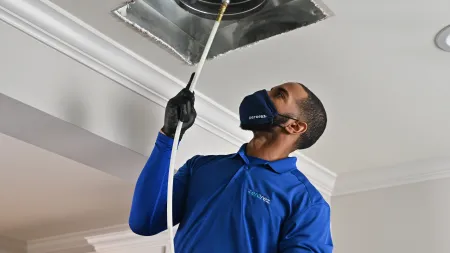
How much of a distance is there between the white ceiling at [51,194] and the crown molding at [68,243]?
0.04 m

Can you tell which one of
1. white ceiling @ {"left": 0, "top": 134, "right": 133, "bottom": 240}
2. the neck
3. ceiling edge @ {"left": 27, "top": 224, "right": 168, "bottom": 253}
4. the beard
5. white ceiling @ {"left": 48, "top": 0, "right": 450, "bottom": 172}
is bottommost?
the neck

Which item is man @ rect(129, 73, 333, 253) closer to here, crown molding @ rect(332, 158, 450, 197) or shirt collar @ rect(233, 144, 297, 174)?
shirt collar @ rect(233, 144, 297, 174)

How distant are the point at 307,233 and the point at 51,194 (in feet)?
7.01

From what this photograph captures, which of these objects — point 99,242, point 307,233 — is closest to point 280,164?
point 307,233

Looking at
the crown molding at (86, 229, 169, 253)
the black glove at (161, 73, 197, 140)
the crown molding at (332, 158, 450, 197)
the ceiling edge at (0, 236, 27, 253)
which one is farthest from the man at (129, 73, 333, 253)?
the ceiling edge at (0, 236, 27, 253)

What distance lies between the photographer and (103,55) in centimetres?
149

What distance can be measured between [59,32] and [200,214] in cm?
60

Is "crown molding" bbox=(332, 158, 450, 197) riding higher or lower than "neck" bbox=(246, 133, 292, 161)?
higher

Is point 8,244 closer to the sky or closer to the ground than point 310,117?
closer to the sky

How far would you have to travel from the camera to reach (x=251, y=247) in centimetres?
112

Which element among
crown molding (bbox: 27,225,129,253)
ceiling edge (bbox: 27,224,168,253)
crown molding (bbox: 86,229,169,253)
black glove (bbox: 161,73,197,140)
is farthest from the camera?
crown molding (bbox: 27,225,129,253)

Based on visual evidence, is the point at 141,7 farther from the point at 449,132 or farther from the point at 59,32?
the point at 449,132

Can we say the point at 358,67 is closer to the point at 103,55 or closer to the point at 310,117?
the point at 310,117

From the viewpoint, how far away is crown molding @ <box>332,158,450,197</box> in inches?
86.1
